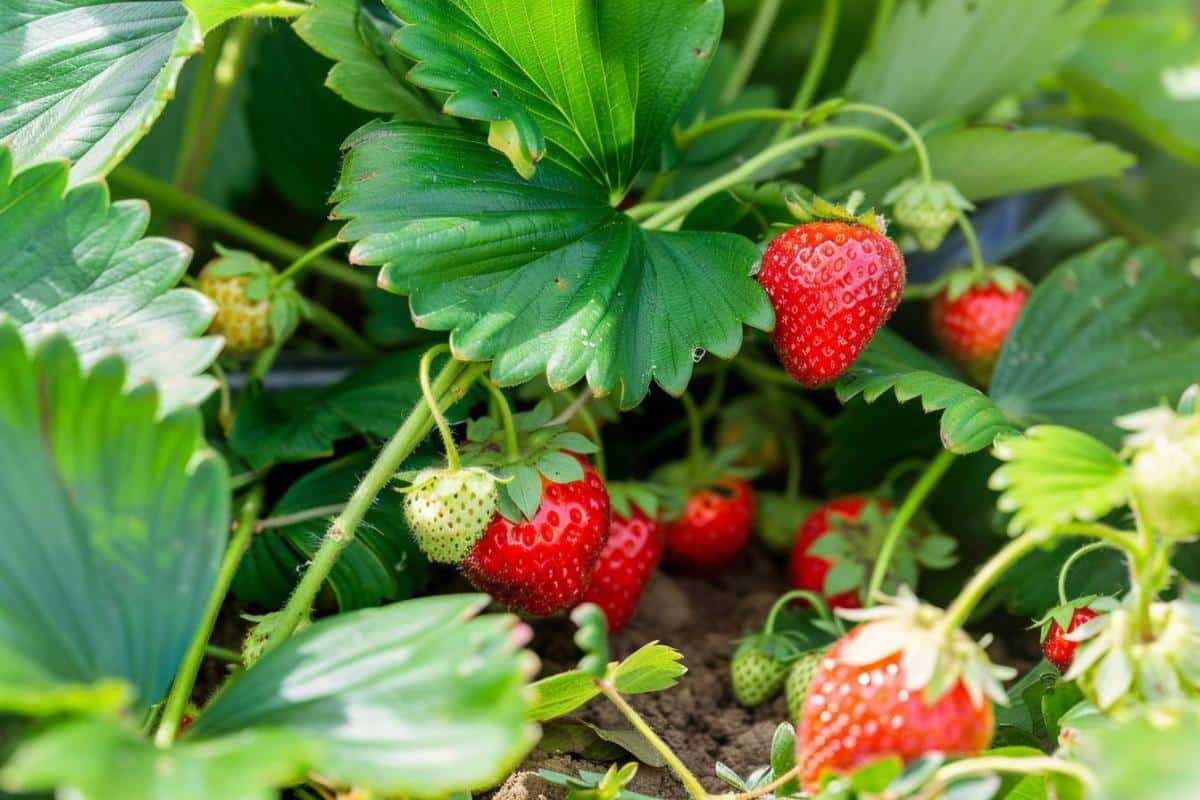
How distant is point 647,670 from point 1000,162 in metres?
0.59

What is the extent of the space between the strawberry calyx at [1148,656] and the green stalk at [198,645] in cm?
45

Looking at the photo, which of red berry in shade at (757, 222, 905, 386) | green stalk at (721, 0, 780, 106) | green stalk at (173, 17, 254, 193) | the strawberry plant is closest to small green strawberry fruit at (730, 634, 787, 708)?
the strawberry plant

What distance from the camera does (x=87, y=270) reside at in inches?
30.9

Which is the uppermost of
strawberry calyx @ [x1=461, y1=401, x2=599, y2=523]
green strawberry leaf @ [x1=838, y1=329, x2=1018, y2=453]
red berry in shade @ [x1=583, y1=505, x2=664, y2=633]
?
green strawberry leaf @ [x1=838, y1=329, x2=1018, y2=453]

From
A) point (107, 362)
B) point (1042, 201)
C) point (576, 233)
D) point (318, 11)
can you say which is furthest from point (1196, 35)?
point (107, 362)

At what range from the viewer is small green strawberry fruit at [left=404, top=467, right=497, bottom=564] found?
32.6 inches

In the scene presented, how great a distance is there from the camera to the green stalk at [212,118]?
4.13 feet

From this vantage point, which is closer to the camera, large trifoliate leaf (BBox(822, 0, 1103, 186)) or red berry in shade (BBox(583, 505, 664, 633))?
red berry in shade (BBox(583, 505, 664, 633))

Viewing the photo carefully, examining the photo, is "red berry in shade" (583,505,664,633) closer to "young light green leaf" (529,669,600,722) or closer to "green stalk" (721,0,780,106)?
"young light green leaf" (529,669,600,722)

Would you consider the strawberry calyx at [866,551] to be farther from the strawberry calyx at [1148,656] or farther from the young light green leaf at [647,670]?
the strawberry calyx at [1148,656]

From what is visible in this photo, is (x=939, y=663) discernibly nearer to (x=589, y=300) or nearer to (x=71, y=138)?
(x=589, y=300)

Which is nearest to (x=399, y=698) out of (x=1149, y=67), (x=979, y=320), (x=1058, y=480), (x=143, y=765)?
(x=143, y=765)

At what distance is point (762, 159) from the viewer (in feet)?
3.17

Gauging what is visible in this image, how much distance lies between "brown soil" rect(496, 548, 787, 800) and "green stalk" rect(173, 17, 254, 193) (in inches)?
23.3
